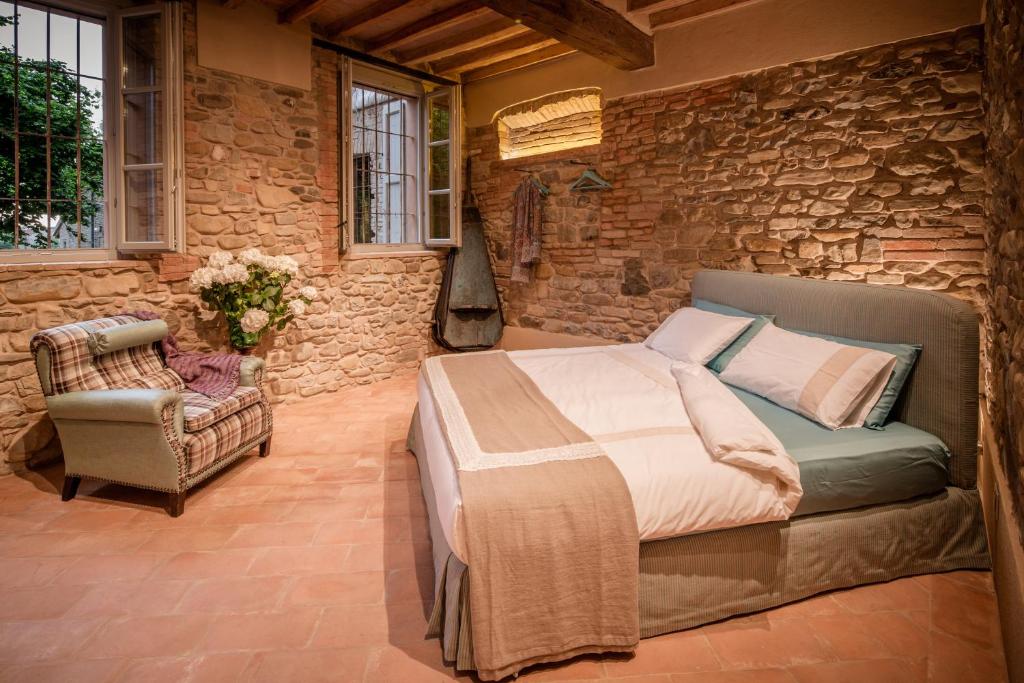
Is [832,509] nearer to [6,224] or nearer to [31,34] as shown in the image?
[6,224]

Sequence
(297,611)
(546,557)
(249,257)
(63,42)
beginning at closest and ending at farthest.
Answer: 1. (546,557)
2. (297,611)
3. (63,42)
4. (249,257)

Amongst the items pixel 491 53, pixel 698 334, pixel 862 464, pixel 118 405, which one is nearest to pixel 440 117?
pixel 491 53

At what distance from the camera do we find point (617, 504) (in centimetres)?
203

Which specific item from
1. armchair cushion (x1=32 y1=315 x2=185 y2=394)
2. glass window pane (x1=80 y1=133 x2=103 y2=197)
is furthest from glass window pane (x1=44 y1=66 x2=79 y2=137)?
armchair cushion (x1=32 y1=315 x2=185 y2=394)

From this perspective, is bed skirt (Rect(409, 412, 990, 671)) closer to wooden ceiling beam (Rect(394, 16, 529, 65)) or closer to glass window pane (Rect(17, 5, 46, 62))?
glass window pane (Rect(17, 5, 46, 62))

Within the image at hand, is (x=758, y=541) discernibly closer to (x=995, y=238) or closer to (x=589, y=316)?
(x=995, y=238)

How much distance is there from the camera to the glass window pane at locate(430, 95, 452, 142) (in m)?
6.02

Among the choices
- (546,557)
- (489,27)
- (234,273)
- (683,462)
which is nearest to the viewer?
(546,557)

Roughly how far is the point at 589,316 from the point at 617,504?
3642 mm

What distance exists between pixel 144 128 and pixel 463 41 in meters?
2.62

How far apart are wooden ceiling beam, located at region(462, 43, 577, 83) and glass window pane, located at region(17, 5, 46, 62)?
3.50 metres

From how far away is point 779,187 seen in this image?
4.15 m

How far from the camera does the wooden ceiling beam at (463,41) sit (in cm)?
503

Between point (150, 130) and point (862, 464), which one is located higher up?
point (150, 130)
